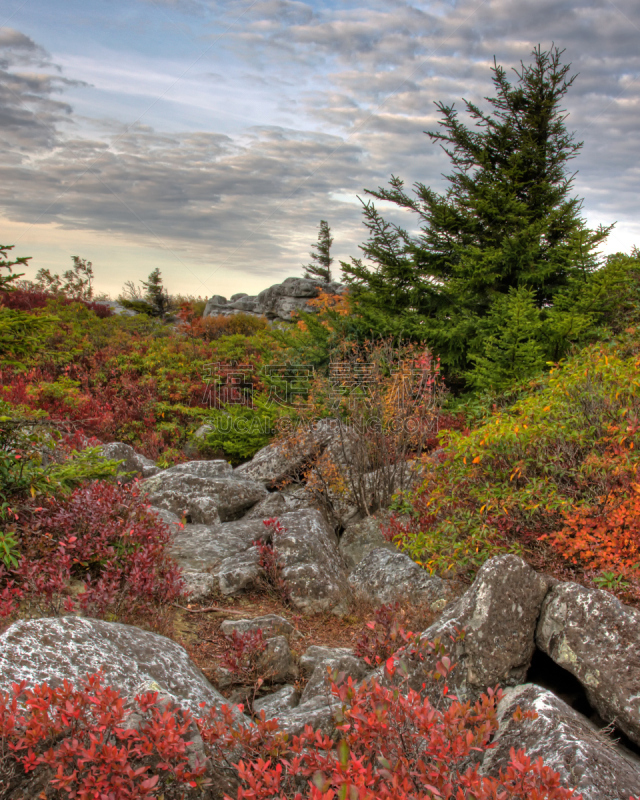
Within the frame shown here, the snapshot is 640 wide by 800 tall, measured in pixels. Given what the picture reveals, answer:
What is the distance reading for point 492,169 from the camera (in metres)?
10.2

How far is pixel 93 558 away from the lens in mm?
4172

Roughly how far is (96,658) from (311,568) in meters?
2.81

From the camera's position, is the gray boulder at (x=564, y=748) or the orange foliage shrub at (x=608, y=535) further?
the orange foliage shrub at (x=608, y=535)

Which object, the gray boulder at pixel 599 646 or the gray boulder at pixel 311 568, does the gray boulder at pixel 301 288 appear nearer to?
the gray boulder at pixel 311 568

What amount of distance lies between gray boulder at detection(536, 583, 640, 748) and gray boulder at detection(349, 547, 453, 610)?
164 centimetres

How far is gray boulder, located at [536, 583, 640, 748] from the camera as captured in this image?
279 centimetres

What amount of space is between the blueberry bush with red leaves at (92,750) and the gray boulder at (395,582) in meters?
3.11

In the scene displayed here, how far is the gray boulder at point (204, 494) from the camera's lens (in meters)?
6.75

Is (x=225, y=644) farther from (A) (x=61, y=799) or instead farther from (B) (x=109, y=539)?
(A) (x=61, y=799)

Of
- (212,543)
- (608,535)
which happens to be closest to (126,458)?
(212,543)

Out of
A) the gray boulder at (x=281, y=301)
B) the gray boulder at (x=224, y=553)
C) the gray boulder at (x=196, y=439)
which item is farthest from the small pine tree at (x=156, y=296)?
the gray boulder at (x=224, y=553)

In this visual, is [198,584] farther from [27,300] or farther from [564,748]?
[27,300]

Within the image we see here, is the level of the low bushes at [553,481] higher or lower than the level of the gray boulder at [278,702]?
higher

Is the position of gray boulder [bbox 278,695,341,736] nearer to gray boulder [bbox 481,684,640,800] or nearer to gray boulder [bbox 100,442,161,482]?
gray boulder [bbox 481,684,640,800]
